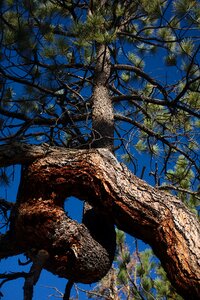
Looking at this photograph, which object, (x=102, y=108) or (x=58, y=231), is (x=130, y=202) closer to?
(x=58, y=231)

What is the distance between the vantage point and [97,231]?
2.10m

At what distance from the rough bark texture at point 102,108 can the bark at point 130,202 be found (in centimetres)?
50

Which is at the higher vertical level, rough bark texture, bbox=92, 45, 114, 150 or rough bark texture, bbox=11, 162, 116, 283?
rough bark texture, bbox=92, 45, 114, 150

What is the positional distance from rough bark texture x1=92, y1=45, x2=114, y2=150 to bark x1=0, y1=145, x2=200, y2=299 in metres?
0.50

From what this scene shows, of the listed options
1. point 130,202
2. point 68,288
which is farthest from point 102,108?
point 68,288

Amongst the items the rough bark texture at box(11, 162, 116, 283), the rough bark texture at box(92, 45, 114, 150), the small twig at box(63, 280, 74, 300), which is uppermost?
the rough bark texture at box(92, 45, 114, 150)

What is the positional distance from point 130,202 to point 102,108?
1.10 metres

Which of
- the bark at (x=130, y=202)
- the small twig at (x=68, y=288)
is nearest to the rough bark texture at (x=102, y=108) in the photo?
the bark at (x=130, y=202)

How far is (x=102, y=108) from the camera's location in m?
2.92

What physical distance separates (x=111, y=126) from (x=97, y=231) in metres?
0.91

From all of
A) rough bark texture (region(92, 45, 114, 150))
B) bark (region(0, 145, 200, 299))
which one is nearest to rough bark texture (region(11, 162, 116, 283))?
bark (region(0, 145, 200, 299))

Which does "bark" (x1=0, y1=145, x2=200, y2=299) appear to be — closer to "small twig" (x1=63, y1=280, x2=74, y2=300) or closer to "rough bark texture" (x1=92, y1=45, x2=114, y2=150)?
"small twig" (x1=63, y1=280, x2=74, y2=300)

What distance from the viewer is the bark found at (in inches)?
70.9

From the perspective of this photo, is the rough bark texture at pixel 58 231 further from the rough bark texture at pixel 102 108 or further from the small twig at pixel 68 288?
the rough bark texture at pixel 102 108
